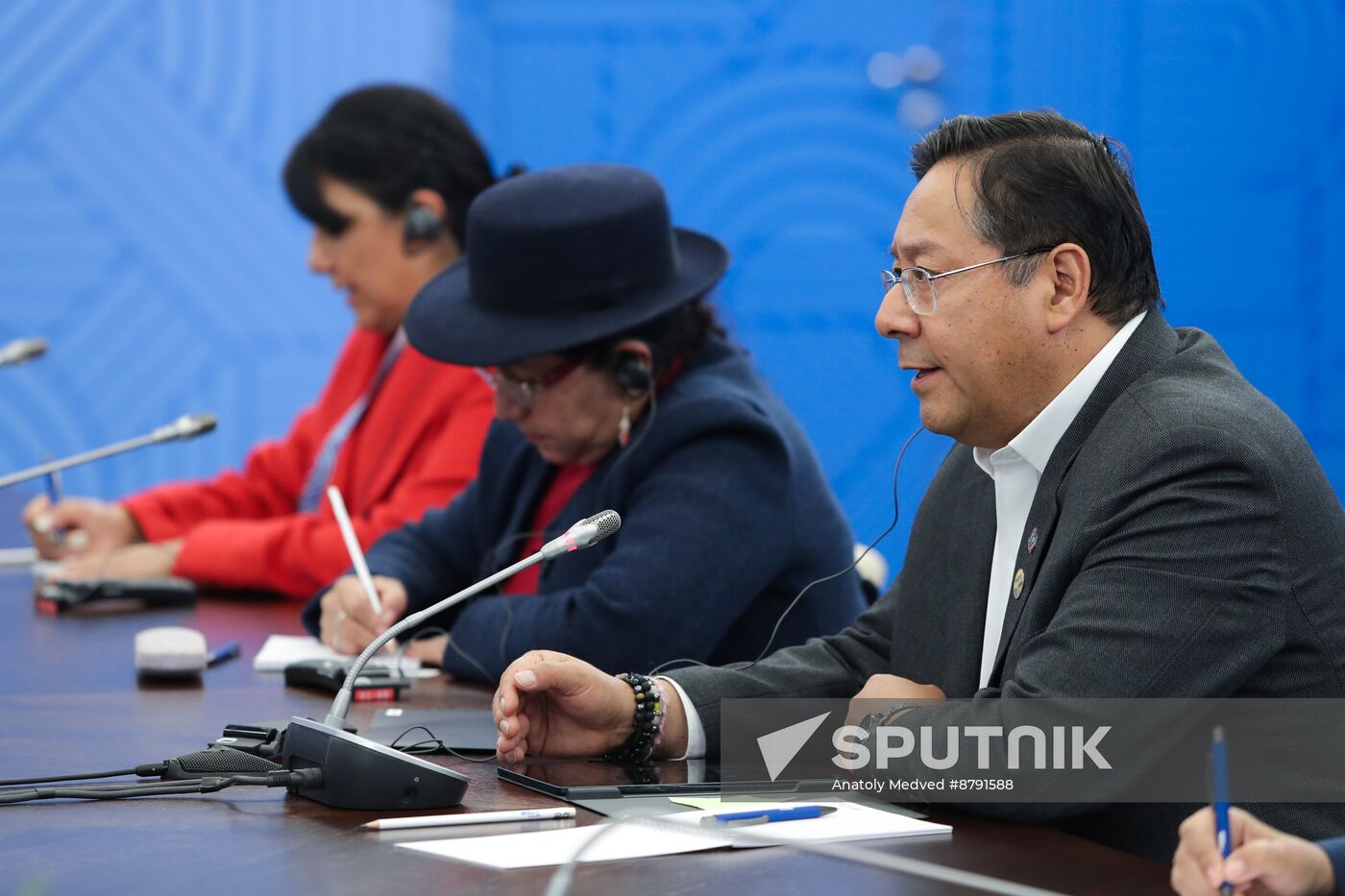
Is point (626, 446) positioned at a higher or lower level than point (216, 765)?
higher

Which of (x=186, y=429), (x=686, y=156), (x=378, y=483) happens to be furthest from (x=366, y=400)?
(x=686, y=156)

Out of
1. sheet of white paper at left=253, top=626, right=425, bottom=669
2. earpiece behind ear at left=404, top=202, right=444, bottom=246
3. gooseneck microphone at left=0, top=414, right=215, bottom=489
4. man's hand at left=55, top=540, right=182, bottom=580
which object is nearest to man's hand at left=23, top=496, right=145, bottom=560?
man's hand at left=55, top=540, right=182, bottom=580

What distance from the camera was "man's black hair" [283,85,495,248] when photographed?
309cm

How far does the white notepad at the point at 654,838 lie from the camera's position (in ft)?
3.77

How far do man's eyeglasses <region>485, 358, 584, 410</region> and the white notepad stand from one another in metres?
0.98

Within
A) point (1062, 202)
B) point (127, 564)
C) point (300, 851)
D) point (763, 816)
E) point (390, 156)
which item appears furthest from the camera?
point (390, 156)

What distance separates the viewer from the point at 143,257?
5.30 m

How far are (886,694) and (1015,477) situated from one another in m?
0.28

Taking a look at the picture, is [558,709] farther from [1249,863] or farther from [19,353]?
[19,353]

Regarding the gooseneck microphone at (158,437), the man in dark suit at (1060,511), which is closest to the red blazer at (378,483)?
the gooseneck microphone at (158,437)

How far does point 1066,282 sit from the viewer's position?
4.96ft

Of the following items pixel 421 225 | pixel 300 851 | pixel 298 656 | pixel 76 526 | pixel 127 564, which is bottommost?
pixel 300 851

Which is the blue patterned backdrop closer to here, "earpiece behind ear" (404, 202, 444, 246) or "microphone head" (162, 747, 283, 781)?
"earpiece behind ear" (404, 202, 444, 246)

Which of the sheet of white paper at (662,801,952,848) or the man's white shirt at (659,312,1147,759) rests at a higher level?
the man's white shirt at (659,312,1147,759)
